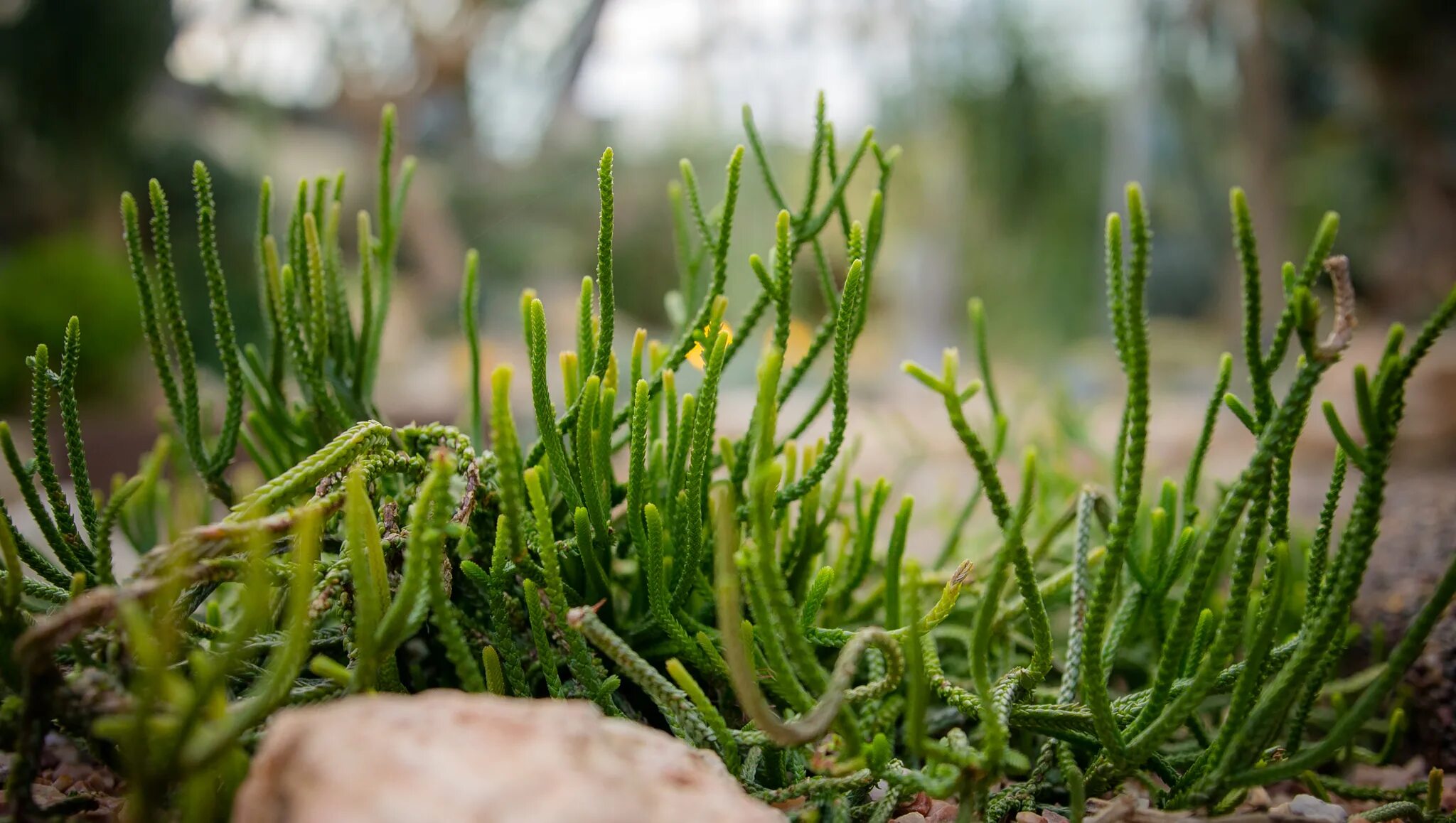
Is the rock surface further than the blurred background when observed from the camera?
No

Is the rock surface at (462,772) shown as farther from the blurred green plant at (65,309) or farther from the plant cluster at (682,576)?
the blurred green plant at (65,309)

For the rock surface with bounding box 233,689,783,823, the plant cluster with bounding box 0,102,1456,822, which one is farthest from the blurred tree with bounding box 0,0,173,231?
the rock surface with bounding box 233,689,783,823

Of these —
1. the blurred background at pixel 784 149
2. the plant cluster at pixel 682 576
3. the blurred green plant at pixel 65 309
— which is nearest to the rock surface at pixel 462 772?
the plant cluster at pixel 682 576

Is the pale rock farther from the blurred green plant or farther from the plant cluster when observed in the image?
the blurred green plant

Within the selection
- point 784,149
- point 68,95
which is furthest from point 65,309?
point 784,149

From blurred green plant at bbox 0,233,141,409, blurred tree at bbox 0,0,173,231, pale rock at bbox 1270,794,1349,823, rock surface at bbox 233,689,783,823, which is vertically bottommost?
blurred green plant at bbox 0,233,141,409

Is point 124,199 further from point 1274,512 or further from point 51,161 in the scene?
point 51,161

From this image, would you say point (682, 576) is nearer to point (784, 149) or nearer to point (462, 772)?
point (462, 772)
